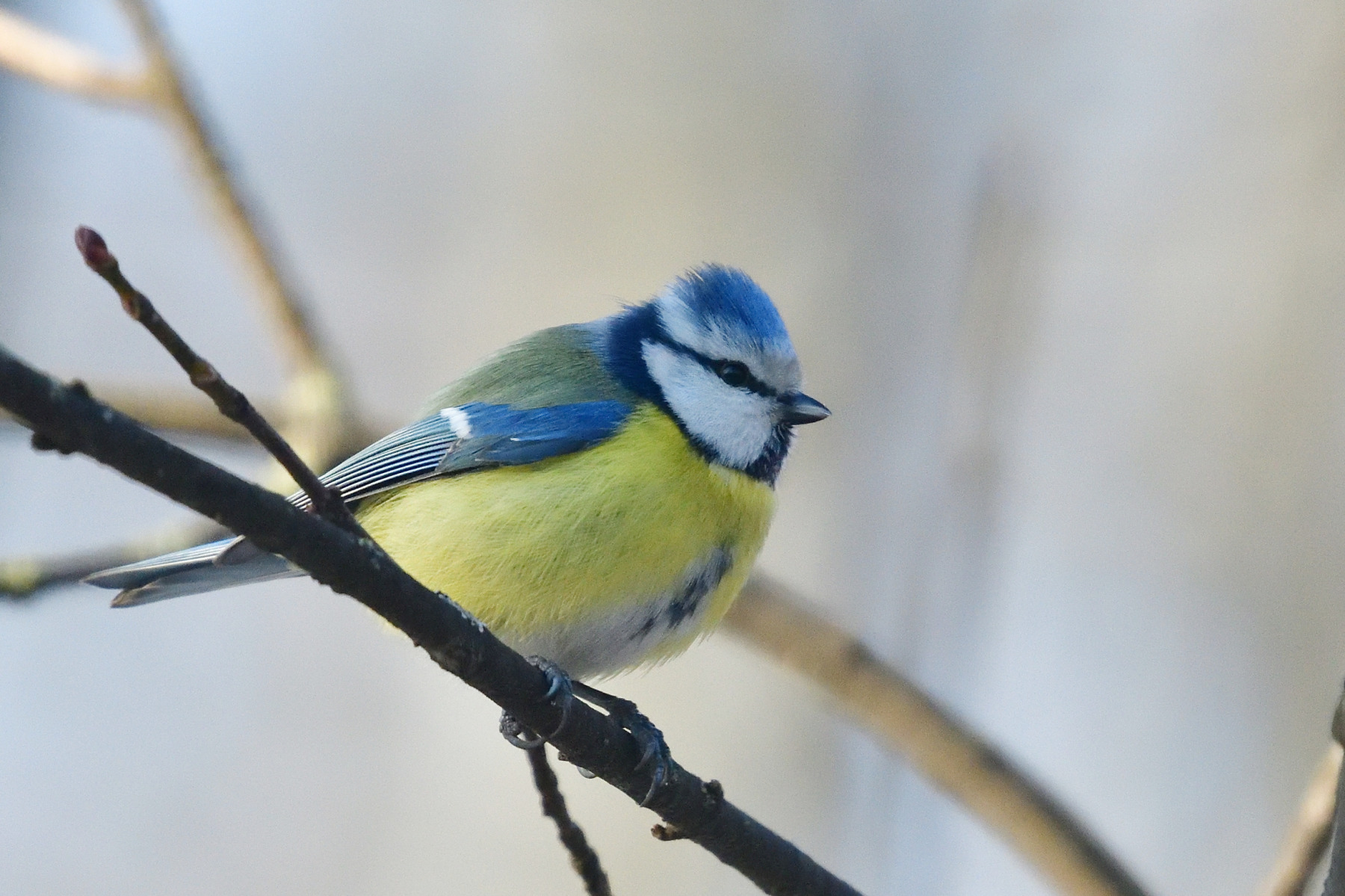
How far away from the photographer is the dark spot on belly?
1.73 m

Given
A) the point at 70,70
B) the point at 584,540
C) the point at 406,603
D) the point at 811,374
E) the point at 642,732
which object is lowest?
the point at 811,374

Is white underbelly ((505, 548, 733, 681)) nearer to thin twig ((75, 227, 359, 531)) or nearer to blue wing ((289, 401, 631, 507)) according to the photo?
blue wing ((289, 401, 631, 507))

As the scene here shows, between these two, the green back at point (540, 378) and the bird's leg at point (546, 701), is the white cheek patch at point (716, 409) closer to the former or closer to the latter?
the green back at point (540, 378)

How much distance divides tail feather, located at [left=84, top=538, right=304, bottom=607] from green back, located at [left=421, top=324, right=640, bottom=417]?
15.1 inches

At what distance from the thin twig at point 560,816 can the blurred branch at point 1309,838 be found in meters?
0.84

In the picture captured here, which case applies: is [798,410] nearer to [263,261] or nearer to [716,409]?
[716,409]

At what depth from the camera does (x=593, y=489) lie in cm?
168

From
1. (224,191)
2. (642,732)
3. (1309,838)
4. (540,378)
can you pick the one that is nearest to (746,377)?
(540,378)

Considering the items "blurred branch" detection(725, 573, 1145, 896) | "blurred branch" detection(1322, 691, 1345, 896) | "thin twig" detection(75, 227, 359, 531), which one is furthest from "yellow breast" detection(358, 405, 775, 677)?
"blurred branch" detection(1322, 691, 1345, 896)

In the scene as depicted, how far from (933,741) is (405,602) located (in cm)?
128

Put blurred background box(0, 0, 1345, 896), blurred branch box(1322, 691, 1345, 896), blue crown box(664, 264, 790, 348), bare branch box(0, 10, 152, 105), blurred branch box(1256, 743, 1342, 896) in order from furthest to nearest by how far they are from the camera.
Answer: blurred background box(0, 0, 1345, 896) → bare branch box(0, 10, 152, 105) → blue crown box(664, 264, 790, 348) → blurred branch box(1256, 743, 1342, 896) → blurred branch box(1322, 691, 1345, 896)

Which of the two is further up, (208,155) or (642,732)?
(208,155)

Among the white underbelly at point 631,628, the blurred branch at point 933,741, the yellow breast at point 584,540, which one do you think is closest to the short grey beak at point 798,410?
the yellow breast at point 584,540

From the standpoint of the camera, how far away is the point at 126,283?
2.72 feet
